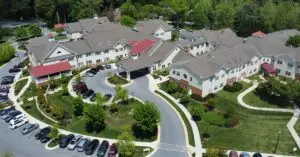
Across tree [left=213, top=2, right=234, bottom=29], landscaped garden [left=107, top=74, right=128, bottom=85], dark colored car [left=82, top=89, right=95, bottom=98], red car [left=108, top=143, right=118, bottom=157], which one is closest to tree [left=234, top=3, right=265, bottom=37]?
tree [left=213, top=2, right=234, bottom=29]

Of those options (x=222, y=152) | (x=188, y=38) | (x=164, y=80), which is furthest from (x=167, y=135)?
(x=188, y=38)

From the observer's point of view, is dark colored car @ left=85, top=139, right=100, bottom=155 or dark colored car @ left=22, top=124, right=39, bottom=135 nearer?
dark colored car @ left=85, top=139, right=100, bottom=155

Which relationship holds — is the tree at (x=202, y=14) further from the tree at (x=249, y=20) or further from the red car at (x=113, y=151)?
the red car at (x=113, y=151)

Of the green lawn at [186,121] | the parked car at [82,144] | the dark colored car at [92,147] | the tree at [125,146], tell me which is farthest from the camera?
the green lawn at [186,121]

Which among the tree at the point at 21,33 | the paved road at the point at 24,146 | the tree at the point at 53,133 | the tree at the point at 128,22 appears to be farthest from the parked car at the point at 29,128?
the tree at the point at 128,22

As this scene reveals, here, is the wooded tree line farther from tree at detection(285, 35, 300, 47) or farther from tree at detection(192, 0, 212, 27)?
tree at detection(285, 35, 300, 47)
